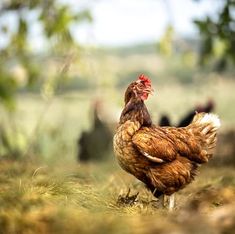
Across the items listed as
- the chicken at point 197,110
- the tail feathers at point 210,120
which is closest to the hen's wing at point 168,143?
the tail feathers at point 210,120

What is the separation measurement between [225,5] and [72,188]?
483 centimetres

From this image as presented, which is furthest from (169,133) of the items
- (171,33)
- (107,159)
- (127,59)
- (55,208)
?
(127,59)

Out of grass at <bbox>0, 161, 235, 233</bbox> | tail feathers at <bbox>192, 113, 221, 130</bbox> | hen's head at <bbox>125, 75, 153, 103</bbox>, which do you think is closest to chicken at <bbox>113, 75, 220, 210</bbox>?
hen's head at <bbox>125, 75, 153, 103</bbox>

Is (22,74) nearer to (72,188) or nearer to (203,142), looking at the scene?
(203,142)

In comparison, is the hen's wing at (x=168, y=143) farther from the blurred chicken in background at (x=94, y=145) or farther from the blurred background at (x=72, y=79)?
the blurred chicken in background at (x=94, y=145)

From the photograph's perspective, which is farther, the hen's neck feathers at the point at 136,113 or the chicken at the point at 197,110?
the chicken at the point at 197,110

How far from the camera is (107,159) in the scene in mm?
15344

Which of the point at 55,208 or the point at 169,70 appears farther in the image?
the point at 169,70

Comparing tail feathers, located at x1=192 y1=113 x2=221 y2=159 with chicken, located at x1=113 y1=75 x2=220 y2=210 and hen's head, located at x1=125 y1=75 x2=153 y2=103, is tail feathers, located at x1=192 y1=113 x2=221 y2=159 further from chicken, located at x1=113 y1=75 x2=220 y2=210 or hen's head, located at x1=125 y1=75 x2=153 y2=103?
hen's head, located at x1=125 y1=75 x2=153 y2=103

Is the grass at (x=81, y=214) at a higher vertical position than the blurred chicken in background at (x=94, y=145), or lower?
higher

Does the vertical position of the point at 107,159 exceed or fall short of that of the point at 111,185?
it falls short

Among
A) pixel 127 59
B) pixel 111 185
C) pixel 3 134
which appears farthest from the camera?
pixel 127 59

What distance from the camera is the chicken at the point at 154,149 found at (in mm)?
5699

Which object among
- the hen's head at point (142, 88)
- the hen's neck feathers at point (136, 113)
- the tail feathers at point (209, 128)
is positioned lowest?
the tail feathers at point (209, 128)
